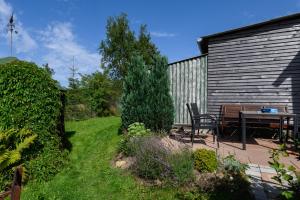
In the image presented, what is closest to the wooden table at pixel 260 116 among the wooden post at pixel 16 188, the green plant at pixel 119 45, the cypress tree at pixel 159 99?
the cypress tree at pixel 159 99

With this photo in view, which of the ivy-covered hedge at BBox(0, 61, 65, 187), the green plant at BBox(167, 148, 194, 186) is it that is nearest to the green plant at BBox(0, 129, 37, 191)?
the ivy-covered hedge at BBox(0, 61, 65, 187)

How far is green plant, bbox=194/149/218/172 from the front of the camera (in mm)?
5539

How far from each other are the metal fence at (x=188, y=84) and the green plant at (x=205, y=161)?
18.1 ft

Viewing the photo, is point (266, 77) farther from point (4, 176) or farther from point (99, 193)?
point (4, 176)

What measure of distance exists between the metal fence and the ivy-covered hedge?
18.8ft

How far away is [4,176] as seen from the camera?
5.73 m

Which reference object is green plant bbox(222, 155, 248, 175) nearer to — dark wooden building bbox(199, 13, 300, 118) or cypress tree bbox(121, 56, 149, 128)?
cypress tree bbox(121, 56, 149, 128)

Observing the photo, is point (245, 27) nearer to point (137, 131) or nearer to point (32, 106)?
point (137, 131)

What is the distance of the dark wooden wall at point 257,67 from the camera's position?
963 centimetres

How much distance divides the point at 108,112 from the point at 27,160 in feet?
43.0

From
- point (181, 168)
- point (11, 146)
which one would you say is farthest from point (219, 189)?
point (11, 146)

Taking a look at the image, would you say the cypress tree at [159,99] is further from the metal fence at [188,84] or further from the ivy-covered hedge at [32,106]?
the ivy-covered hedge at [32,106]

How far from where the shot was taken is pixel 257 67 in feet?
33.4

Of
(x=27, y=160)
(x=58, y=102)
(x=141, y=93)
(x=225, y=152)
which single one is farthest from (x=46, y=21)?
(x=225, y=152)
